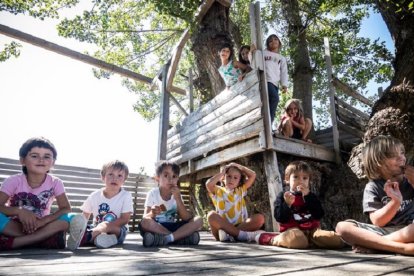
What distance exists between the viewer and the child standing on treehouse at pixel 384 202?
7.58 feet

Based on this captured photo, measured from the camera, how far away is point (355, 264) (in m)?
1.76

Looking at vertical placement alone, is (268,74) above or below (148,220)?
above

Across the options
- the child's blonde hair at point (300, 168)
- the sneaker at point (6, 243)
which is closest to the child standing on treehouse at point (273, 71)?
the child's blonde hair at point (300, 168)

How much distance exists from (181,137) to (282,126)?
9.35 ft

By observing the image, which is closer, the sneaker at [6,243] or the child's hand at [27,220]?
the sneaker at [6,243]

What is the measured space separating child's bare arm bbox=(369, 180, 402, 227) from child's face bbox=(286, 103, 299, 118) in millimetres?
3531

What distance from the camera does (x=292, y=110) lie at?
19.2 ft

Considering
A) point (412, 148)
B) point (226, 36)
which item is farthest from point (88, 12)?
point (412, 148)

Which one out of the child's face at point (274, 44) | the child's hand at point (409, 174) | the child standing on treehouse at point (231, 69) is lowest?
the child's hand at point (409, 174)

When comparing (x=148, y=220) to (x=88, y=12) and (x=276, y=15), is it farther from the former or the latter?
(x=276, y=15)

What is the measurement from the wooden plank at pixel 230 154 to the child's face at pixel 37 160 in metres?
2.97

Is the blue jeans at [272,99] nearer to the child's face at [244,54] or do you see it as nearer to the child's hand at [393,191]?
the child's face at [244,54]

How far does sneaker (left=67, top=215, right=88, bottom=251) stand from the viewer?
2.76 metres

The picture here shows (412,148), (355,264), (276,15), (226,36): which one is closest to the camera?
(355,264)
